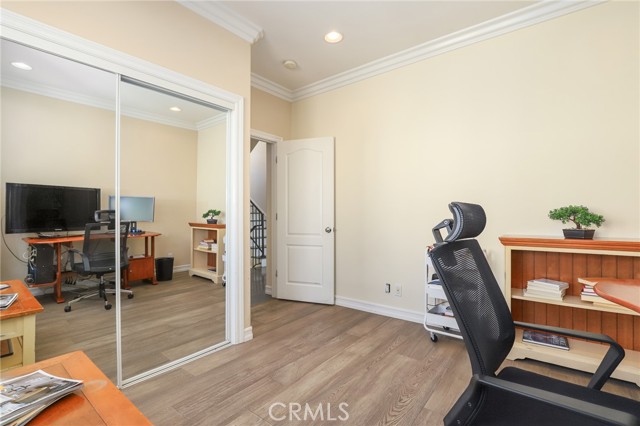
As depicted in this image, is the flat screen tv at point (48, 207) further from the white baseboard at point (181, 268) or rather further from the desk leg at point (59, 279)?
the white baseboard at point (181, 268)

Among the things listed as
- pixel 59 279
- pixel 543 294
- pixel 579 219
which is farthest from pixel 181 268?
pixel 579 219

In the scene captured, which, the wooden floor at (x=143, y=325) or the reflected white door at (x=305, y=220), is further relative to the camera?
the reflected white door at (x=305, y=220)

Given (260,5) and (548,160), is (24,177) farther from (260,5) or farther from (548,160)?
(548,160)

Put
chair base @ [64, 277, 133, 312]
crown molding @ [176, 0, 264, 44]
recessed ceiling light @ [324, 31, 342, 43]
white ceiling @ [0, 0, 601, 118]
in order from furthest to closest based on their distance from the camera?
recessed ceiling light @ [324, 31, 342, 43] < crown molding @ [176, 0, 264, 44] < chair base @ [64, 277, 133, 312] < white ceiling @ [0, 0, 601, 118]

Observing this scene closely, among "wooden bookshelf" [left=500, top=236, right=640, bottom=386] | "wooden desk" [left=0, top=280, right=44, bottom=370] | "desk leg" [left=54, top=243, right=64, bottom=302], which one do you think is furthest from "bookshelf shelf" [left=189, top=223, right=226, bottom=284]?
"wooden bookshelf" [left=500, top=236, right=640, bottom=386]

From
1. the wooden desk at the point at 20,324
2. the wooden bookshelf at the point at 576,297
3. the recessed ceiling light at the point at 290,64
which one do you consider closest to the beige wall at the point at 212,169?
the wooden desk at the point at 20,324

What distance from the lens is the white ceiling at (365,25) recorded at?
2488 millimetres

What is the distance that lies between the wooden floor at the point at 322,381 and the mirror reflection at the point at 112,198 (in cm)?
42

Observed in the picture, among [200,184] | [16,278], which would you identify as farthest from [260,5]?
[16,278]

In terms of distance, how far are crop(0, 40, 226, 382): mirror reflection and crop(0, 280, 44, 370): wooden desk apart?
0.04m

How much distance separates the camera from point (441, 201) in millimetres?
3078

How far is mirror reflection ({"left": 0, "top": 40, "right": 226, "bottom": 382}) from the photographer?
1.74 meters

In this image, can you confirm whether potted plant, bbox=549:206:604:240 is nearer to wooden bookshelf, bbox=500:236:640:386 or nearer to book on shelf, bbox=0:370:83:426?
wooden bookshelf, bbox=500:236:640:386

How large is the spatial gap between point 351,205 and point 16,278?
120 inches
